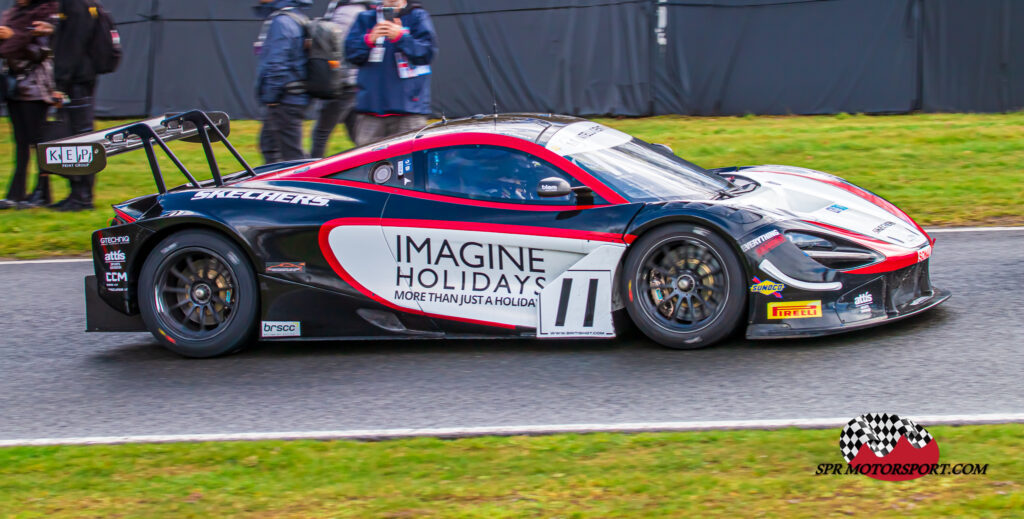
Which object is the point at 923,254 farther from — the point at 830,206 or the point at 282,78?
the point at 282,78

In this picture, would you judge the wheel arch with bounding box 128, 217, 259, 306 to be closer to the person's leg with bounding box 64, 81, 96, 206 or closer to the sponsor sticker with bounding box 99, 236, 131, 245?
the sponsor sticker with bounding box 99, 236, 131, 245

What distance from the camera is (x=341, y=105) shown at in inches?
385

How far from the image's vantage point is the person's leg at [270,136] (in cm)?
949

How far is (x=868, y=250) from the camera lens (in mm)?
5789

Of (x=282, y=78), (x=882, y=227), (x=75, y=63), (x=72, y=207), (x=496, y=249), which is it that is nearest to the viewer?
(x=496, y=249)

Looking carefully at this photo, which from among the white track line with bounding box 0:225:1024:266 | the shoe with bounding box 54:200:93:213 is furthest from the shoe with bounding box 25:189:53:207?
the white track line with bounding box 0:225:1024:266

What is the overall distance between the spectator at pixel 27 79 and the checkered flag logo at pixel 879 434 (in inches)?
326

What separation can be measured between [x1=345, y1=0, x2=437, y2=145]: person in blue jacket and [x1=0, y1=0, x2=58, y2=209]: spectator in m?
3.07

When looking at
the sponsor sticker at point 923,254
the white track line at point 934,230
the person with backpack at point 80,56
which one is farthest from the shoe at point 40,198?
the sponsor sticker at point 923,254

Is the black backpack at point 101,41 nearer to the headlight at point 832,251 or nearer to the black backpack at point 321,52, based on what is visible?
the black backpack at point 321,52

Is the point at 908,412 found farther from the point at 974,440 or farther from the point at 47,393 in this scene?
the point at 47,393

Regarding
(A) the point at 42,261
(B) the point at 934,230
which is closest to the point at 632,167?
(B) the point at 934,230

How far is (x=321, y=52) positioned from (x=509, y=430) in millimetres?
5423

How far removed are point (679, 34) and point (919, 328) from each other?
34.5ft
